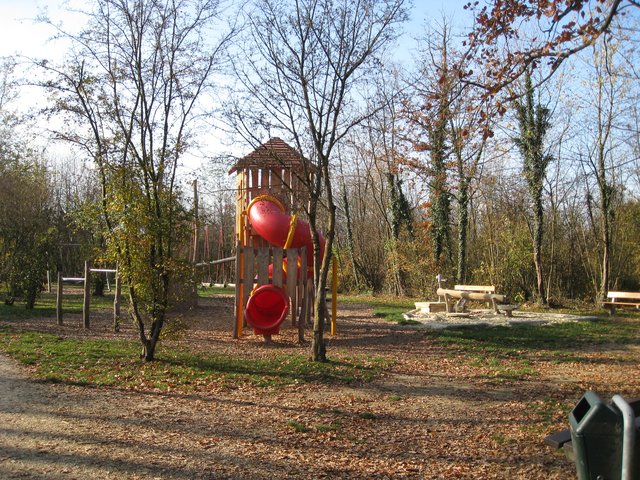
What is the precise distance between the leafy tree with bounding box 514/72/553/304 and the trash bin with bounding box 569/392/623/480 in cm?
Answer: 1869

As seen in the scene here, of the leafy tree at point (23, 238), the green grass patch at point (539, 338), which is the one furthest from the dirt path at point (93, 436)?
the leafy tree at point (23, 238)

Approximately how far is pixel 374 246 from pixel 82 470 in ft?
88.5

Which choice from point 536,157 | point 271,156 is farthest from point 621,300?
point 271,156

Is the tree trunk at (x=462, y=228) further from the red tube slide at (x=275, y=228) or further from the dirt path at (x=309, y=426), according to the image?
the dirt path at (x=309, y=426)

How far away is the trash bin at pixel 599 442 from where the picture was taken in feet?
7.48

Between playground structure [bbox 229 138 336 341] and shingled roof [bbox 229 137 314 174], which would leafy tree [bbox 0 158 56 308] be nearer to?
playground structure [bbox 229 138 336 341]

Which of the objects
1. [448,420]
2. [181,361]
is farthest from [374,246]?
[448,420]

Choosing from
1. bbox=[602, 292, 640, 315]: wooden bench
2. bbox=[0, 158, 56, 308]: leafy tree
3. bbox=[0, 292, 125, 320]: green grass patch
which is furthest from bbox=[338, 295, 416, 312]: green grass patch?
bbox=[0, 158, 56, 308]: leafy tree

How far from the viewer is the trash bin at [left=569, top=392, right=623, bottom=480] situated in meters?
2.28

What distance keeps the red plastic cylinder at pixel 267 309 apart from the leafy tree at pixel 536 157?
432 inches

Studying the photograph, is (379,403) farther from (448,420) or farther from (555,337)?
(555,337)

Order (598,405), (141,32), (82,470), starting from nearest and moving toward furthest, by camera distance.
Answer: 1. (598,405)
2. (82,470)
3. (141,32)

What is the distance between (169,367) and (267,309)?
382 centimetres

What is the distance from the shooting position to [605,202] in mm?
19734
